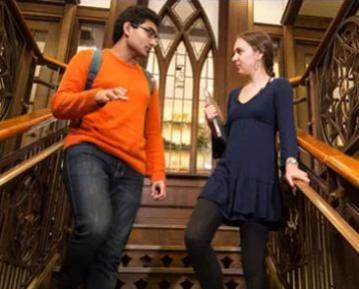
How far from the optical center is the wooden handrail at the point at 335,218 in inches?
56.8

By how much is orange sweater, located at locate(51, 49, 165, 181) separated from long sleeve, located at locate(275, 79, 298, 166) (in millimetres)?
570

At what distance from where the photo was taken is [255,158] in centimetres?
188

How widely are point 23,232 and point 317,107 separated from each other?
1.79m

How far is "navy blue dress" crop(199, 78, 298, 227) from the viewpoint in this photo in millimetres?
1805

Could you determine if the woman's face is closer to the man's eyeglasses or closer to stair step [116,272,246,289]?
the man's eyeglasses

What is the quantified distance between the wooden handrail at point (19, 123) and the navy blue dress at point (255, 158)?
2.64 feet

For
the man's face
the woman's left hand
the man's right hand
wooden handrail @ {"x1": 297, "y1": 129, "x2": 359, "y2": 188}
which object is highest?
the man's face

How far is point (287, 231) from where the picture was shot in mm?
2346

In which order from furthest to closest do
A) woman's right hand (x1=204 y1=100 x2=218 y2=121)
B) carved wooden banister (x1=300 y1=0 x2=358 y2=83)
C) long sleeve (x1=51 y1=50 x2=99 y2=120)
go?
carved wooden banister (x1=300 y1=0 x2=358 y2=83) < woman's right hand (x1=204 y1=100 x2=218 y2=121) < long sleeve (x1=51 y1=50 x2=99 y2=120)

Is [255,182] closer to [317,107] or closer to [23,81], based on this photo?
[317,107]

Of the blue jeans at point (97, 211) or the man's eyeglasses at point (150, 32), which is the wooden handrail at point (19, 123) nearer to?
the blue jeans at point (97, 211)

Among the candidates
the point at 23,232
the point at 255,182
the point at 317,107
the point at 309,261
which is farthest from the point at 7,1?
the point at 309,261

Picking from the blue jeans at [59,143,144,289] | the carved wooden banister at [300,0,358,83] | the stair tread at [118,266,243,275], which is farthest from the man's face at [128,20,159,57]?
the stair tread at [118,266,243,275]

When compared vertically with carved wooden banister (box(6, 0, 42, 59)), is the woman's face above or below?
below
